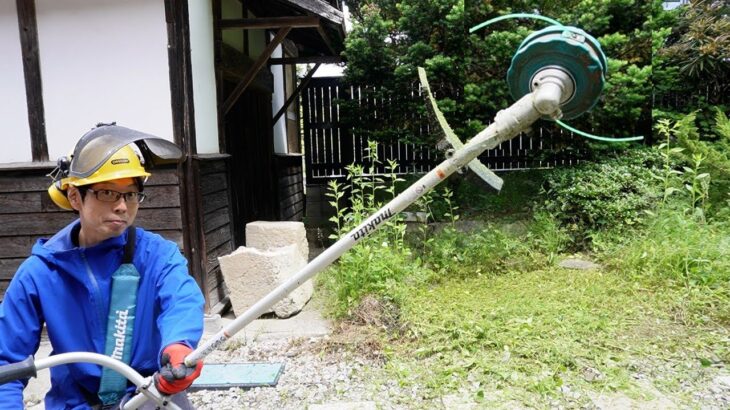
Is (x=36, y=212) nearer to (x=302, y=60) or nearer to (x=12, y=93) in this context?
(x=12, y=93)

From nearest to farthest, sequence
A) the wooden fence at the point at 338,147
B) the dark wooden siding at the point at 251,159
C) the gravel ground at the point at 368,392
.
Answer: the gravel ground at the point at 368,392
the dark wooden siding at the point at 251,159
the wooden fence at the point at 338,147

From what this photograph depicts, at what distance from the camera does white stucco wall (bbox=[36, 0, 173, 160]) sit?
14.4 feet

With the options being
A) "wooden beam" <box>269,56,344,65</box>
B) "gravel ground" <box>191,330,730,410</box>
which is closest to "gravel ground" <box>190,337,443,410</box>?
"gravel ground" <box>191,330,730,410</box>

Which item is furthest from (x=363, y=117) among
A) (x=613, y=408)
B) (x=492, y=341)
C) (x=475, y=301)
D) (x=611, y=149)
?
(x=613, y=408)

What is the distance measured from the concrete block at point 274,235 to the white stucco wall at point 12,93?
2232mm

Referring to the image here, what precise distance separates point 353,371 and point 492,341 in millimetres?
1054

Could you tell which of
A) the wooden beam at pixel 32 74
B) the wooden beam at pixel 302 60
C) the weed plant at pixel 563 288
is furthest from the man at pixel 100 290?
the wooden beam at pixel 302 60

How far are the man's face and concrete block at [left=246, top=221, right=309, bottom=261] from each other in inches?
140

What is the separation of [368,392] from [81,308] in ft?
6.73

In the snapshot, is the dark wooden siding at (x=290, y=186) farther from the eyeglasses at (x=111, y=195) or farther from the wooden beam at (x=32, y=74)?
the eyeglasses at (x=111, y=195)

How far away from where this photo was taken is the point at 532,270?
5473 mm

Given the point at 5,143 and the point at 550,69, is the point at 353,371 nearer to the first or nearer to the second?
the point at 550,69

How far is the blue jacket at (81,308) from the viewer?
5.40 feet

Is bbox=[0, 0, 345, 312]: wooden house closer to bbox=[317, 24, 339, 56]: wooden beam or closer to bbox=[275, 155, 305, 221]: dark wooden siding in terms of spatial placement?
bbox=[317, 24, 339, 56]: wooden beam
